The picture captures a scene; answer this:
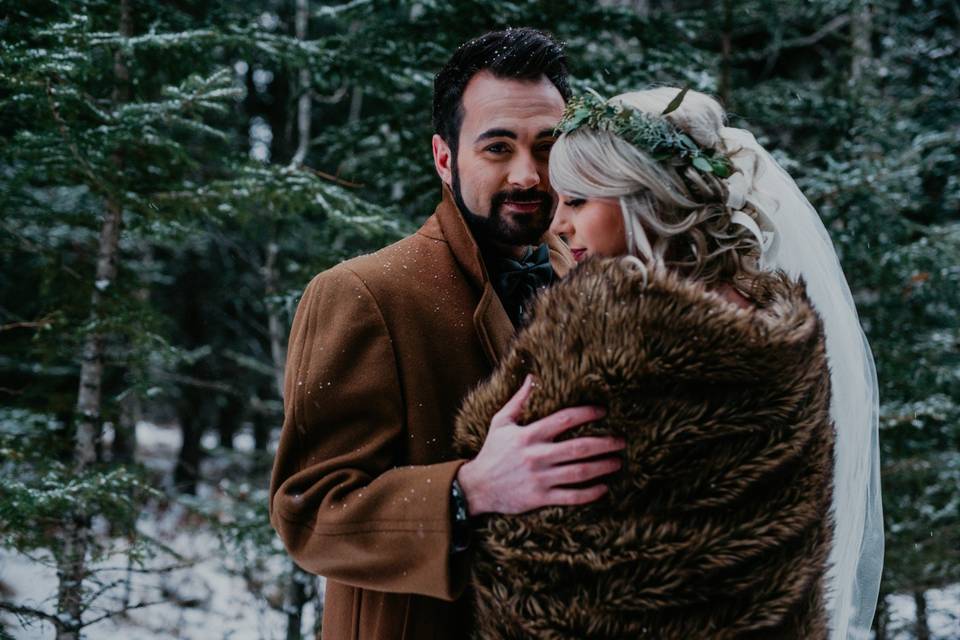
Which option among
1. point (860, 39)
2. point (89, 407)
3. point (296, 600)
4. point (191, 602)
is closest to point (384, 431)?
point (89, 407)

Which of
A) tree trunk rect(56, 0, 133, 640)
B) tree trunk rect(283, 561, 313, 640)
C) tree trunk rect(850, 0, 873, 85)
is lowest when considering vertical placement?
tree trunk rect(283, 561, 313, 640)

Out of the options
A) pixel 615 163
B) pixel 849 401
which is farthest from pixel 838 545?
pixel 615 163

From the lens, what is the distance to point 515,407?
66.7 inches

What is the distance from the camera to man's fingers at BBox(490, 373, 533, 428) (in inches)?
66.7

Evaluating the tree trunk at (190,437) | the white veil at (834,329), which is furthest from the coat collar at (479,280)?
the tree trunk at (190,437)

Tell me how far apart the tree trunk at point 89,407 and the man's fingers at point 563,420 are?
3406mm

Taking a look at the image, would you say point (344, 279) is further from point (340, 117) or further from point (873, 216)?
point (340, 117)

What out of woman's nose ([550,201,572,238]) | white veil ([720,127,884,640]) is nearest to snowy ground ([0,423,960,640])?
white veil ([720,127,884,640])

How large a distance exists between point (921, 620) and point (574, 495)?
5728mm

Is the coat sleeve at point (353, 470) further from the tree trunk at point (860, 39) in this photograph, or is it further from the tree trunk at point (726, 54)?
the tree trunk at point (860, 39)

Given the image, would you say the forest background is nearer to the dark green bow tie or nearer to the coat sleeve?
the dark green bow tie

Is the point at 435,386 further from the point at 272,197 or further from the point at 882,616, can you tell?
the point at 882,616

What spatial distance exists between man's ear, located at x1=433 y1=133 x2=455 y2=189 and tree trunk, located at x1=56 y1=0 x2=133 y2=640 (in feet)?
8.17

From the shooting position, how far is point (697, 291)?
1.61 m
